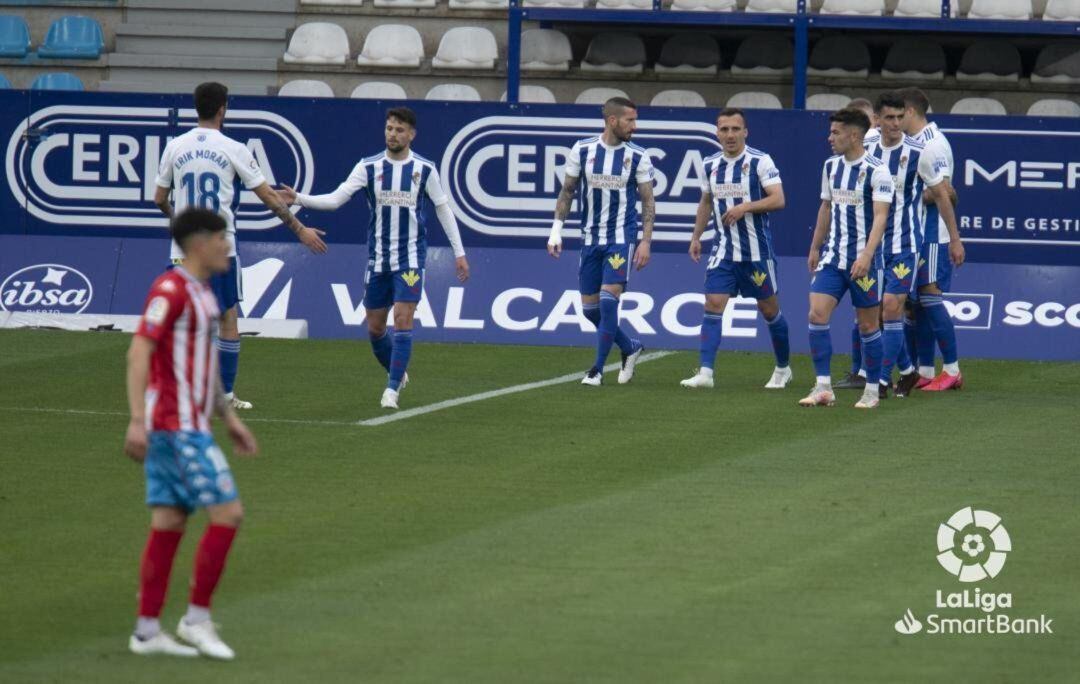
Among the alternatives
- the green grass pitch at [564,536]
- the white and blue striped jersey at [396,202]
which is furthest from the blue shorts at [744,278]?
the white and blue striped jersey at [396,202]

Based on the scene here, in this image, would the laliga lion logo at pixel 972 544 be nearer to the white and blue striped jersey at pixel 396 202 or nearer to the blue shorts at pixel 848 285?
the blue shorts at pixel 848 285

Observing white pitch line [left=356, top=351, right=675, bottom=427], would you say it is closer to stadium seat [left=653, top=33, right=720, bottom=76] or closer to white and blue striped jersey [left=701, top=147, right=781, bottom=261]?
white and blue striped jersey [left=701, top=147, right=781, bottom=261]

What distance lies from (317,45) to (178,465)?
1870 centimetres

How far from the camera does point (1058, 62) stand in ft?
79.7

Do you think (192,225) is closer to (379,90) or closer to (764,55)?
(379,90)

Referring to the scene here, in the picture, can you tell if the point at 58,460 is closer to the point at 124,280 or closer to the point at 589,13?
the point at 124,280

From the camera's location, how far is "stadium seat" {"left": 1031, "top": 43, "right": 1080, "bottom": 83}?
24125mm

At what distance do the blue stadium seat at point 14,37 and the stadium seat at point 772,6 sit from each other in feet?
31.7

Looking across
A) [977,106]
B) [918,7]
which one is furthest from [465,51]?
[977,106]

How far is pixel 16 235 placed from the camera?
1858cm

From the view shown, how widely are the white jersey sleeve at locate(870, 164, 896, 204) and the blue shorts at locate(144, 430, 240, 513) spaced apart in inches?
294

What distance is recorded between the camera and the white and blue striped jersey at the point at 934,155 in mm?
13594

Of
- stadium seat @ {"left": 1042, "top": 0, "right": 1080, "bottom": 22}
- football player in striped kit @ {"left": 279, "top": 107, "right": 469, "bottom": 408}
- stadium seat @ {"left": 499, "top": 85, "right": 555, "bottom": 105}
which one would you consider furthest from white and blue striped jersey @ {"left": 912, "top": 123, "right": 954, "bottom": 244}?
stadium seat @ {"left": 499, "top": 85, "right": 555, "bottom": 105}

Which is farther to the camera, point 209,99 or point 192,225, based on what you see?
point 209,99
